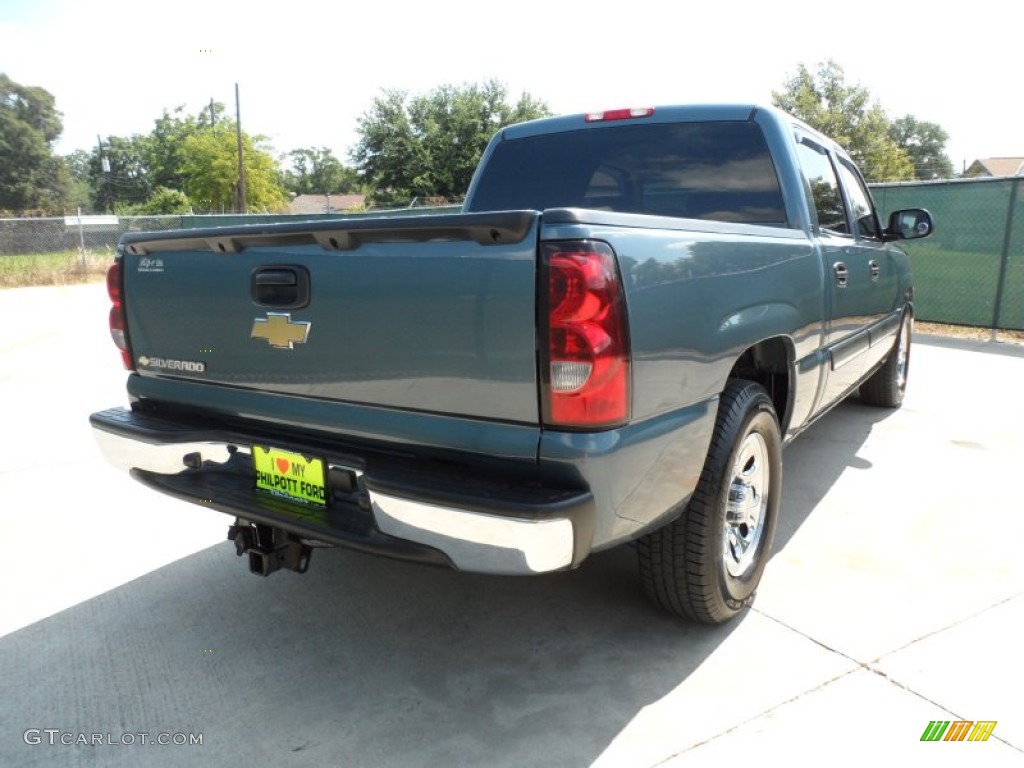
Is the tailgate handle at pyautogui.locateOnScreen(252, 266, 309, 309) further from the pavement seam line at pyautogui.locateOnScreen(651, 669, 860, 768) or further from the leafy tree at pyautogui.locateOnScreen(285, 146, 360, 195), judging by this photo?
the leafy tree at pyautogui.locateOnScreen(285, 146, 360, 195)

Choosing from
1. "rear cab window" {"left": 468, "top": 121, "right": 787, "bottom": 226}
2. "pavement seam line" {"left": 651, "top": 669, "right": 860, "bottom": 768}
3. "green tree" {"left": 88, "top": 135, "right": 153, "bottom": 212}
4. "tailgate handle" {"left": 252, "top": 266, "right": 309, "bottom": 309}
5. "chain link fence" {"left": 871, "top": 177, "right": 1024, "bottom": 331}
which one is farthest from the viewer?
"green tree" {"left": 88, "top": 135, "right": 153, "bottom": 212}

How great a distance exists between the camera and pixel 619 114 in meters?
3.73

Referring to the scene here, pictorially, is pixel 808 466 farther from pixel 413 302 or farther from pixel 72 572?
pixel 72 572

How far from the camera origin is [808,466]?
15.5 feet

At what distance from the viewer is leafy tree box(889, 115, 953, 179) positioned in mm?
88000

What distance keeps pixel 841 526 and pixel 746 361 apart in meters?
1.28

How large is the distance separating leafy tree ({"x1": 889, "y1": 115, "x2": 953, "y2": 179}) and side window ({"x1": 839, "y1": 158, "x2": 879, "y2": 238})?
9307 cm

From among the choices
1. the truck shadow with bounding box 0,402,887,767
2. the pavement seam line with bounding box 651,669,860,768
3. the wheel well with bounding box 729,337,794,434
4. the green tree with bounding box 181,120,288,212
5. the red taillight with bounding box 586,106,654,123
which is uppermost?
the green tree with bounding box 181,120,288,212

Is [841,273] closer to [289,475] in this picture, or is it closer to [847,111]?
[289,475]

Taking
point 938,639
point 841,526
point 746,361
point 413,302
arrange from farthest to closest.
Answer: point 841,526 → point 746,361 → point 938,639 → point 413,302

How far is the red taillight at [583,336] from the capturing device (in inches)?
77.4

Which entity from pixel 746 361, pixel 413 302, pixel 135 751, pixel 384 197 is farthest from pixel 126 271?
pixel 384 197

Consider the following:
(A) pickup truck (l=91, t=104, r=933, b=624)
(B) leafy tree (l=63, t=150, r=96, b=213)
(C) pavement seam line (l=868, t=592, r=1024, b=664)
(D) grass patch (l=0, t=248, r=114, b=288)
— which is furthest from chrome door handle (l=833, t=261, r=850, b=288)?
(B) leafy tree (l=63, t=150, r=96, b=213)

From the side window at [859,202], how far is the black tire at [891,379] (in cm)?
122
